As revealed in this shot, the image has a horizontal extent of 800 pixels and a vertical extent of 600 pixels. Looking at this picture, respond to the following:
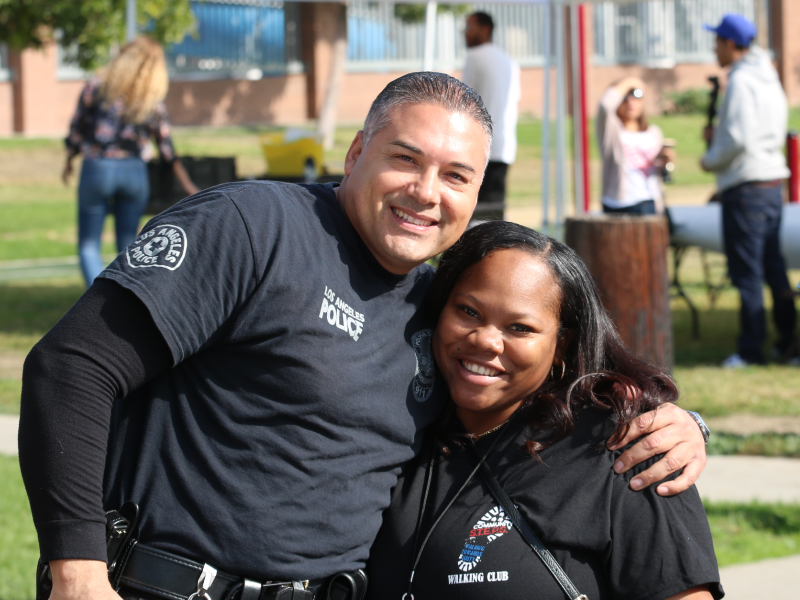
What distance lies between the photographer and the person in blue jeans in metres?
7.18

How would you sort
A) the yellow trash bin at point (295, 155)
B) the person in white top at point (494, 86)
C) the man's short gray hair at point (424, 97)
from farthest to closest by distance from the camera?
the yellow trash bin at point (295, 155) → the person in white top at point (494, 86) → the man's short gray hair at point (424, 97)

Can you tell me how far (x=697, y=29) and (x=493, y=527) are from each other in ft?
127

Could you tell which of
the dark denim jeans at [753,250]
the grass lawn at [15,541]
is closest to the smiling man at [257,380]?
the grass lawn at [15,541]

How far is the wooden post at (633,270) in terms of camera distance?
16.9ft

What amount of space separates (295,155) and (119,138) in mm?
2314

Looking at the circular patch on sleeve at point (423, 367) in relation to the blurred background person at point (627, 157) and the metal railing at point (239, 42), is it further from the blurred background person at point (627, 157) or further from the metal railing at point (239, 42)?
the metal railing at point (239, 42)

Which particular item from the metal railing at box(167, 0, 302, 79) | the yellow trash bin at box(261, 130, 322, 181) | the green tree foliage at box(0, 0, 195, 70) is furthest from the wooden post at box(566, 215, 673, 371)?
the metal railing at box(167, 0, 302, 79)

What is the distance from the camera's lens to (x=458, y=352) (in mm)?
2256

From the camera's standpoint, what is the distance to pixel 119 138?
740 cm

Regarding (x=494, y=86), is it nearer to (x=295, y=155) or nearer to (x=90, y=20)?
(x=295, y=155)

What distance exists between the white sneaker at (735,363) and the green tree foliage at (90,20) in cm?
1281

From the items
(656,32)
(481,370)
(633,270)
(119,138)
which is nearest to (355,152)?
(481,370)

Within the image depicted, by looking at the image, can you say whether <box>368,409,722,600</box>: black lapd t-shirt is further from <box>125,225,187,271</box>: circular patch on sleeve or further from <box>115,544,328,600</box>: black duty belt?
<box>125,225,187,271</box>: circular patch on sleeve

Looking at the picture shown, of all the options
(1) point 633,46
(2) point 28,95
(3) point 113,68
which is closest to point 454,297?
(3) point 113,68
